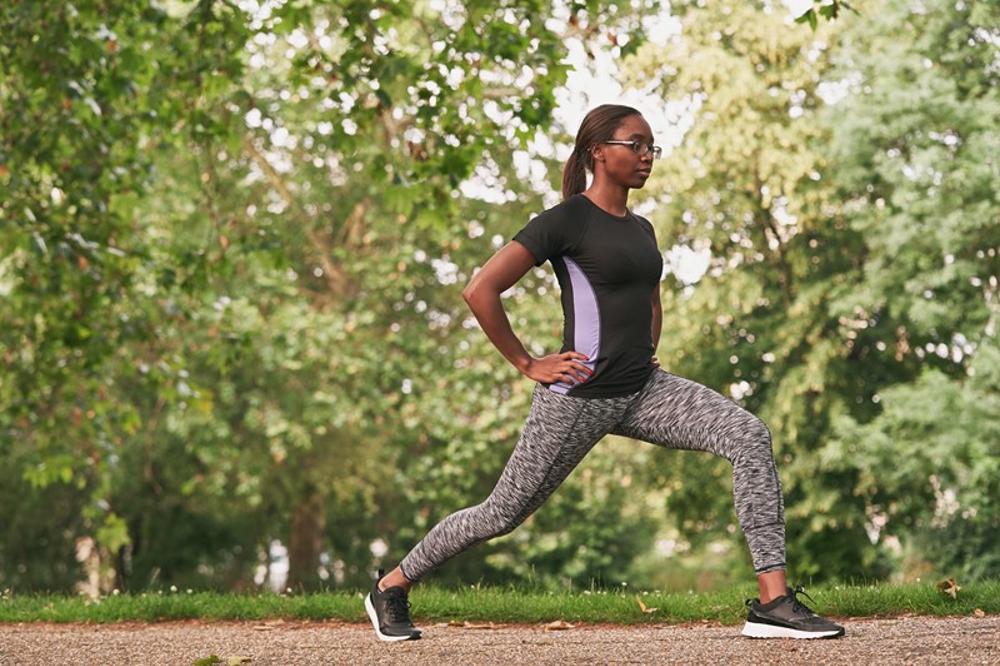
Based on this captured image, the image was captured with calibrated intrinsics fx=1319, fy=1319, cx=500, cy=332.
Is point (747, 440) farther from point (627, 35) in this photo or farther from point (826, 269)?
point (826, 269)

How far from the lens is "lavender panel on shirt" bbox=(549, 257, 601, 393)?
191 inches

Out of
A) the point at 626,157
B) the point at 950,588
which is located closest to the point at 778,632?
the point at 626,157

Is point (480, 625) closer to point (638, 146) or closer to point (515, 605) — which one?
point (515, 605)

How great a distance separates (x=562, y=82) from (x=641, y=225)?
3908 mm

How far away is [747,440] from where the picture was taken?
4809 millimetres

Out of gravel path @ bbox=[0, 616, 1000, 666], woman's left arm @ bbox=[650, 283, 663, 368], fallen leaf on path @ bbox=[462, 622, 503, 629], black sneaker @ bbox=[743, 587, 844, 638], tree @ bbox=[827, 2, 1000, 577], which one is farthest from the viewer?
tree @ bbox=[827, 2, 1000, 577]

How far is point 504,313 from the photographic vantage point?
4871mm

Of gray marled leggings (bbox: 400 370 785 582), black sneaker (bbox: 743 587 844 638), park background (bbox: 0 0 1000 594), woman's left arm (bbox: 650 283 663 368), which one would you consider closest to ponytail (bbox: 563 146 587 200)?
woman's left arm (bbox: 650 283 663 368)

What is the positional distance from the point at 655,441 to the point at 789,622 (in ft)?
2.68

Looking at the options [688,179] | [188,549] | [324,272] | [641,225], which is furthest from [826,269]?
[641,225]

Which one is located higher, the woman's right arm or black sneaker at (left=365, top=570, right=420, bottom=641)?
the woman's right arm

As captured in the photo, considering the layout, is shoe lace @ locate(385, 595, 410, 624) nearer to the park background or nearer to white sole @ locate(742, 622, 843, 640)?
white sole @ locate(742, 622, 843, 640)

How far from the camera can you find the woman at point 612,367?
481cm

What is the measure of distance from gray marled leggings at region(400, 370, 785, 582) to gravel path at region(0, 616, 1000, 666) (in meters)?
0.42
